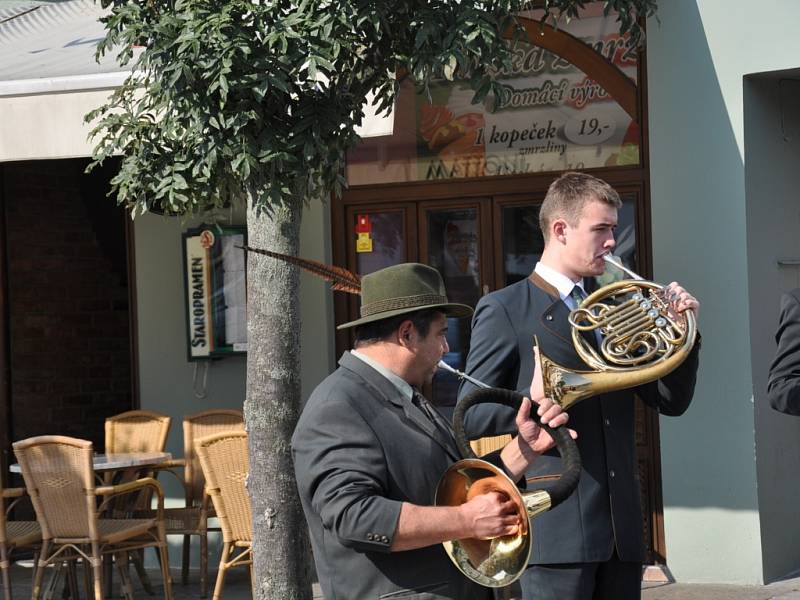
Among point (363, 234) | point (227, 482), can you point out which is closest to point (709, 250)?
point (363, 234)

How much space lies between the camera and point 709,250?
7688mm

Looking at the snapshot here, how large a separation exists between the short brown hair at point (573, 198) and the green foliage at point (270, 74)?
1.07 meters

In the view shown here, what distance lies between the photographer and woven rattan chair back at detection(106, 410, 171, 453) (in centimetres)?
869

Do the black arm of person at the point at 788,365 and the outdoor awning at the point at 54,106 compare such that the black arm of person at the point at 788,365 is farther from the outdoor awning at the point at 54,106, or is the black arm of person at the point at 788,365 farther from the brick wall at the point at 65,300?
the brick wall at the point at 65,300

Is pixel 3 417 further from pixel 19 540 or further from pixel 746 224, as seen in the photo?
pixel 746 224

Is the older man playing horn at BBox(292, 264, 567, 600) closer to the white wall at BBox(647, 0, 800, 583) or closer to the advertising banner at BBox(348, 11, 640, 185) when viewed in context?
the white wall at BBox(647, 0, 800, 583)

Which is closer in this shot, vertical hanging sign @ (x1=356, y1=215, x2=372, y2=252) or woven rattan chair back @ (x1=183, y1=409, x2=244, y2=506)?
woven rattan chair back @ (x1=183, y1=409, x2=244, y2=506)

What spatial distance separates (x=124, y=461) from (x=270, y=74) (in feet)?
12.6

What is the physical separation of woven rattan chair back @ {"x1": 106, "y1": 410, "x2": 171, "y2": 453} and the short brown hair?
529cm

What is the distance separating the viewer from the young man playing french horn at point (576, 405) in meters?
3.68

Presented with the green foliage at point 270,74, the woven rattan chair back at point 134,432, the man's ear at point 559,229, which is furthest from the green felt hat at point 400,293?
the woven rattan chair back at point 134,432

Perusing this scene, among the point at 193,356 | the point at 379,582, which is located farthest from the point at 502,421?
the point at 193,356

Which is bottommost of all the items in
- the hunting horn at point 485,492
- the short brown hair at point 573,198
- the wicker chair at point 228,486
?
the wicker chair at point 228,486

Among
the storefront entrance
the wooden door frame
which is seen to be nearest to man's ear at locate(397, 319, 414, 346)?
the storefront entrance
